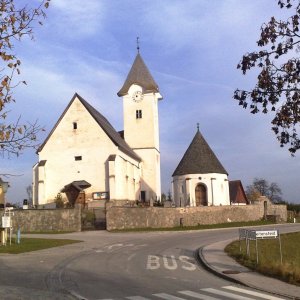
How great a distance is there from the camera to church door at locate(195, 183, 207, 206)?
6009 centimetres

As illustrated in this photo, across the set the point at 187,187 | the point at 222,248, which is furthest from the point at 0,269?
the point at 187,187

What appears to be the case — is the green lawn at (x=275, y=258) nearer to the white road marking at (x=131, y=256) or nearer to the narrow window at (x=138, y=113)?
the white road marking at (x=131, y=256)

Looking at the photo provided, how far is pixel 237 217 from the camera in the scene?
50500mm

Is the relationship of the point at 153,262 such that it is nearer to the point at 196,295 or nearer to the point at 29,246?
the point at 196,295

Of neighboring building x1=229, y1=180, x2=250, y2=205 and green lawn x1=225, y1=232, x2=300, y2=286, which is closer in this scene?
green lawn x1=225, y1=232, x2=300, y2=286

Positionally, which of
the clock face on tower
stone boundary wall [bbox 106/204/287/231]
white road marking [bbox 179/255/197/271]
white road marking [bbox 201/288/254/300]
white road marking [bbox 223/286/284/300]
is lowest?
white road marking [bbox 223/286/284/300]

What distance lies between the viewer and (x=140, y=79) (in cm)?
7000

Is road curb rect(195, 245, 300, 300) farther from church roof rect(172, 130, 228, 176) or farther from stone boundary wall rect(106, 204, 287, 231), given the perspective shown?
church roof rect(172, 130, 228, 176)

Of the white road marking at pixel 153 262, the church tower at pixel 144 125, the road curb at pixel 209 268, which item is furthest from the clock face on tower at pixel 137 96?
the white road marking at pixel 153 262

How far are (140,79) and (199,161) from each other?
16468 mm

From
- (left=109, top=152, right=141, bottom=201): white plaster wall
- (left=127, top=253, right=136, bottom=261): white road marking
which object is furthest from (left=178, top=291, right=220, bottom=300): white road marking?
(left=109, top=152, right=141, bottom=201): white plaster wall

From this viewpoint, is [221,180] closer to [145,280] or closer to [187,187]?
[187,187]

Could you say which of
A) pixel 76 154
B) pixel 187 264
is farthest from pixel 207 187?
pixel 187 264

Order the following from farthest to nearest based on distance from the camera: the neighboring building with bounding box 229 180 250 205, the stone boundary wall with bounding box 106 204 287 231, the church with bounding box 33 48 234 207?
the neighboring building with bounding box 229 180 250 205 → the church with bounding box 33 48 234 207 → the stone boundary wall with bounding box 106 204 287 231
